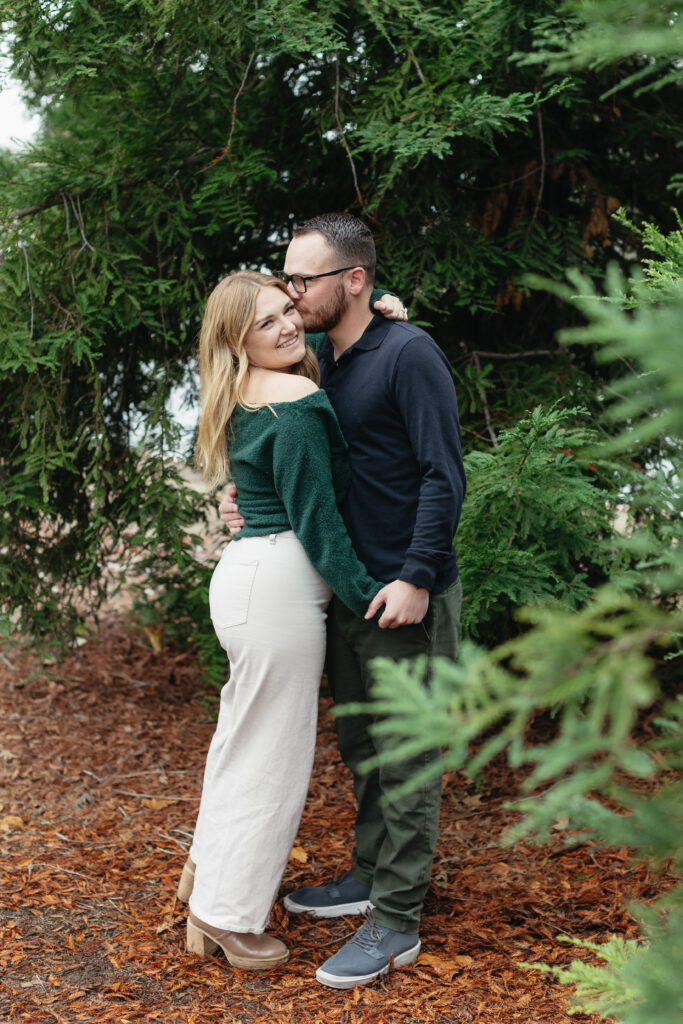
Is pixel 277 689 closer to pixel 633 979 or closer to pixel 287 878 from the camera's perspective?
pixel 287 878

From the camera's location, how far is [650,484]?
208cm

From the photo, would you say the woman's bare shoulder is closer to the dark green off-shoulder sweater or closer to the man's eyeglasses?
the dark green off-shoulder sweater

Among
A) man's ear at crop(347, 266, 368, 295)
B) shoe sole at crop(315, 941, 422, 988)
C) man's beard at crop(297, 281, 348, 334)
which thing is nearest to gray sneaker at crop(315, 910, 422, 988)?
shoe sole at crop(315, 941, 422, 988)

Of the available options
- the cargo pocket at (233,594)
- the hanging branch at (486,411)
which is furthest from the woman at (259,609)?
the hanging branch at (486,411)

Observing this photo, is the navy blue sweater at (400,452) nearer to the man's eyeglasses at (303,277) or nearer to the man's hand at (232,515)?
the man's eyeglasses at (303,277)

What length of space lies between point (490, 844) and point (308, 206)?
123 inches

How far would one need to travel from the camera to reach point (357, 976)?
2895 millimetres

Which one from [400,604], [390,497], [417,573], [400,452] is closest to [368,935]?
[400,604]

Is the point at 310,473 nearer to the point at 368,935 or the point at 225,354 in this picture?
the point at 225,354

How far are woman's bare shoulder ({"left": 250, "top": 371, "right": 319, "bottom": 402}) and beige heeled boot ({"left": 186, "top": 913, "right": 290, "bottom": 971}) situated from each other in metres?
1.81

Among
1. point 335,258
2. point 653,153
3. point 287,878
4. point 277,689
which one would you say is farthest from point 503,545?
point 653,153

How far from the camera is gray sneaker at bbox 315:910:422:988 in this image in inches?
114

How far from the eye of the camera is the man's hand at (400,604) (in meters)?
A: 2.81

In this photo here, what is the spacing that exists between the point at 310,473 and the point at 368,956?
63.5 inches
